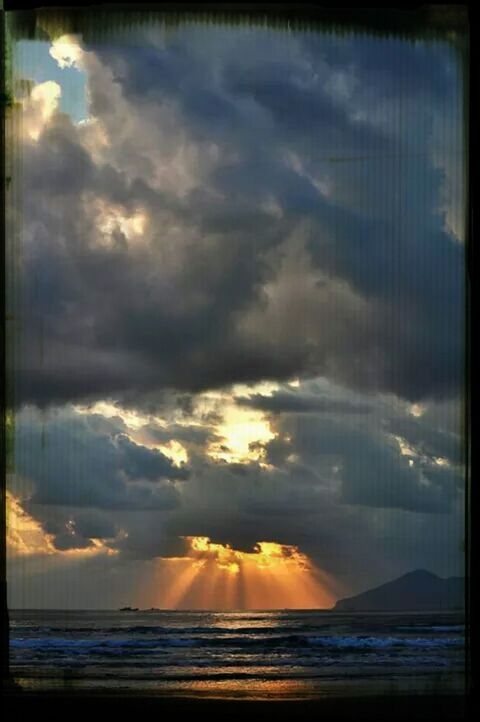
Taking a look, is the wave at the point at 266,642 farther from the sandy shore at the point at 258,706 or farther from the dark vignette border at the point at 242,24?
the dark vignette border at the point at 242,24

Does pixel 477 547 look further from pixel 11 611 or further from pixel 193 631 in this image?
pixel 193 631

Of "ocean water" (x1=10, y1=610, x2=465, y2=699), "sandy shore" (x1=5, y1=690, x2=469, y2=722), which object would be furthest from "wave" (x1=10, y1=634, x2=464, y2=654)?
"sandy shore" (x1=5, y1=690, x2=469, y2=722)

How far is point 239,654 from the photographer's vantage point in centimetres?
977

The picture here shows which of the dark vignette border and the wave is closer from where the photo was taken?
the dark vignette border

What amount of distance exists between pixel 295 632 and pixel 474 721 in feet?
33.3

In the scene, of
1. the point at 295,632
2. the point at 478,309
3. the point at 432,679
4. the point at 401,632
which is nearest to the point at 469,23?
the point at 478,309

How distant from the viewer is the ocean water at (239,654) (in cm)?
279

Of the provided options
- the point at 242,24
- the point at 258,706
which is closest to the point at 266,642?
the point at 258,706

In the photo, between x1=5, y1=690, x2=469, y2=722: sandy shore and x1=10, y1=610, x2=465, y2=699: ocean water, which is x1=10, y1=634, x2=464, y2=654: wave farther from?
x1=5, y1=690, x2=469, y2=722: sandy shore

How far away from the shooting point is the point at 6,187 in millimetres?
2838

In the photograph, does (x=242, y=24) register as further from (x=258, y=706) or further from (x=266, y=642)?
(x=266, y=642)

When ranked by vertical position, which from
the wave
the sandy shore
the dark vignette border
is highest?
the dark vignette border

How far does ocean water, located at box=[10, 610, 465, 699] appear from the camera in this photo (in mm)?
2791

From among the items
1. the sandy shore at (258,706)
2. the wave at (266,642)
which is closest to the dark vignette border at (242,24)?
the sandy shore at (258,706)
